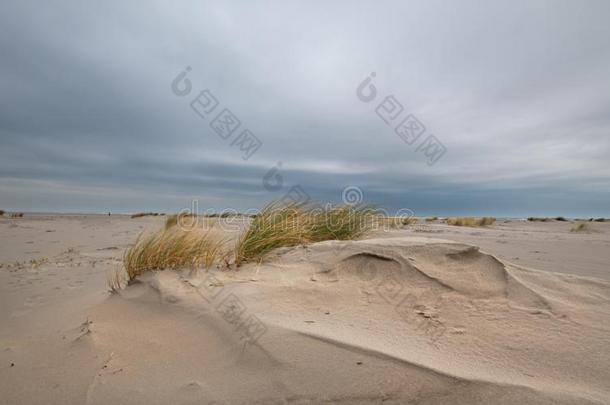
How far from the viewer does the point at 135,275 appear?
303 centimetres

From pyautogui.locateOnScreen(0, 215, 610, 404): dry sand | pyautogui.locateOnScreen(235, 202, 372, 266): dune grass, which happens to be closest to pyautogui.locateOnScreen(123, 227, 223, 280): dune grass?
pyautogui.locateOnScreen(0, 215, 610, 404): dry sand

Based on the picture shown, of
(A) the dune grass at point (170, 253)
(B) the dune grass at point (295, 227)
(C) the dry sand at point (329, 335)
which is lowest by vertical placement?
(C) the dry sand at point (329, 335)

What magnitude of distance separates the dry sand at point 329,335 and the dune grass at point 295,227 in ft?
1.15

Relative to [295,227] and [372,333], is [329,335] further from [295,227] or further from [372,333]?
[295,227]

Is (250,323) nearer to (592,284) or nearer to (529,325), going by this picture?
(529,325)

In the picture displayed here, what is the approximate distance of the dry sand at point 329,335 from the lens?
5.00 feet

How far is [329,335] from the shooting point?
1873 mm

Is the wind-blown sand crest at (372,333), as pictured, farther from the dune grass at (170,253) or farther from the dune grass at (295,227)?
the dune grass at (295,227)

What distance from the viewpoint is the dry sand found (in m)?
1.52

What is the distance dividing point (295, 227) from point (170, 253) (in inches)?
62.9

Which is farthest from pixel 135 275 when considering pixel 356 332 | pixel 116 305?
pixel 356 332

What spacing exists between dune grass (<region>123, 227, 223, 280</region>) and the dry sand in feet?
0.66

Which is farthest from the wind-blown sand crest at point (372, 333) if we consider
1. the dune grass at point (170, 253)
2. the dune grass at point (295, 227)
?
the dune grass at point (295, 227)

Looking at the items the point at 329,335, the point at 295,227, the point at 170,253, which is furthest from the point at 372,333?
the point at 295,227
